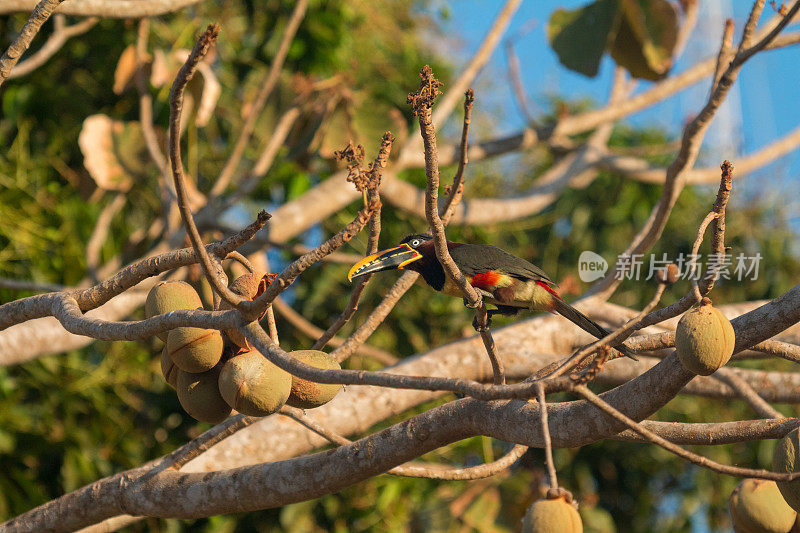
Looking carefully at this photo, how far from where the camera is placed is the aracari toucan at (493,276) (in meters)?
2.01

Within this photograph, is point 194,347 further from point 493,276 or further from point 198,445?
point 493,276

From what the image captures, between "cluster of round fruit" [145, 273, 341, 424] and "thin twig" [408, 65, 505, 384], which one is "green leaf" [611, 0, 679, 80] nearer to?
"thin twig" [408, 65, 505, 384]

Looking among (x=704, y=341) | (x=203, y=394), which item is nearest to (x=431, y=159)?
(x=704, y=341)

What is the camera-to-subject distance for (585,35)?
3.97m

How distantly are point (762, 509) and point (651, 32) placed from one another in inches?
114

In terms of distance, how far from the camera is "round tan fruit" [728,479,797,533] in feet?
5.16

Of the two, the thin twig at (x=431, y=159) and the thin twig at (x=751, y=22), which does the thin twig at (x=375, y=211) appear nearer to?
the thin twig at (x=431, y=159)

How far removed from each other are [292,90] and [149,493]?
2735 mm

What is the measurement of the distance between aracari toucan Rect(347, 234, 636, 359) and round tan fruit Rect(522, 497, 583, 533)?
797 mm

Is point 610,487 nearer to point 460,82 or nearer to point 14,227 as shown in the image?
point 460,82

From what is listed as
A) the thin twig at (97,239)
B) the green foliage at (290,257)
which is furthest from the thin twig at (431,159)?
the thin twig at (97,239)

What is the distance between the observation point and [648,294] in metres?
5.52

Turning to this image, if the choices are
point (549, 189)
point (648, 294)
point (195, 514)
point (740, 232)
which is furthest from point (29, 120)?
point (740, 232)

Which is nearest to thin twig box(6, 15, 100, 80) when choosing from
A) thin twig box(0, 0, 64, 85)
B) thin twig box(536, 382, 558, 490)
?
thin twig box(0, 0, 64, 85)
